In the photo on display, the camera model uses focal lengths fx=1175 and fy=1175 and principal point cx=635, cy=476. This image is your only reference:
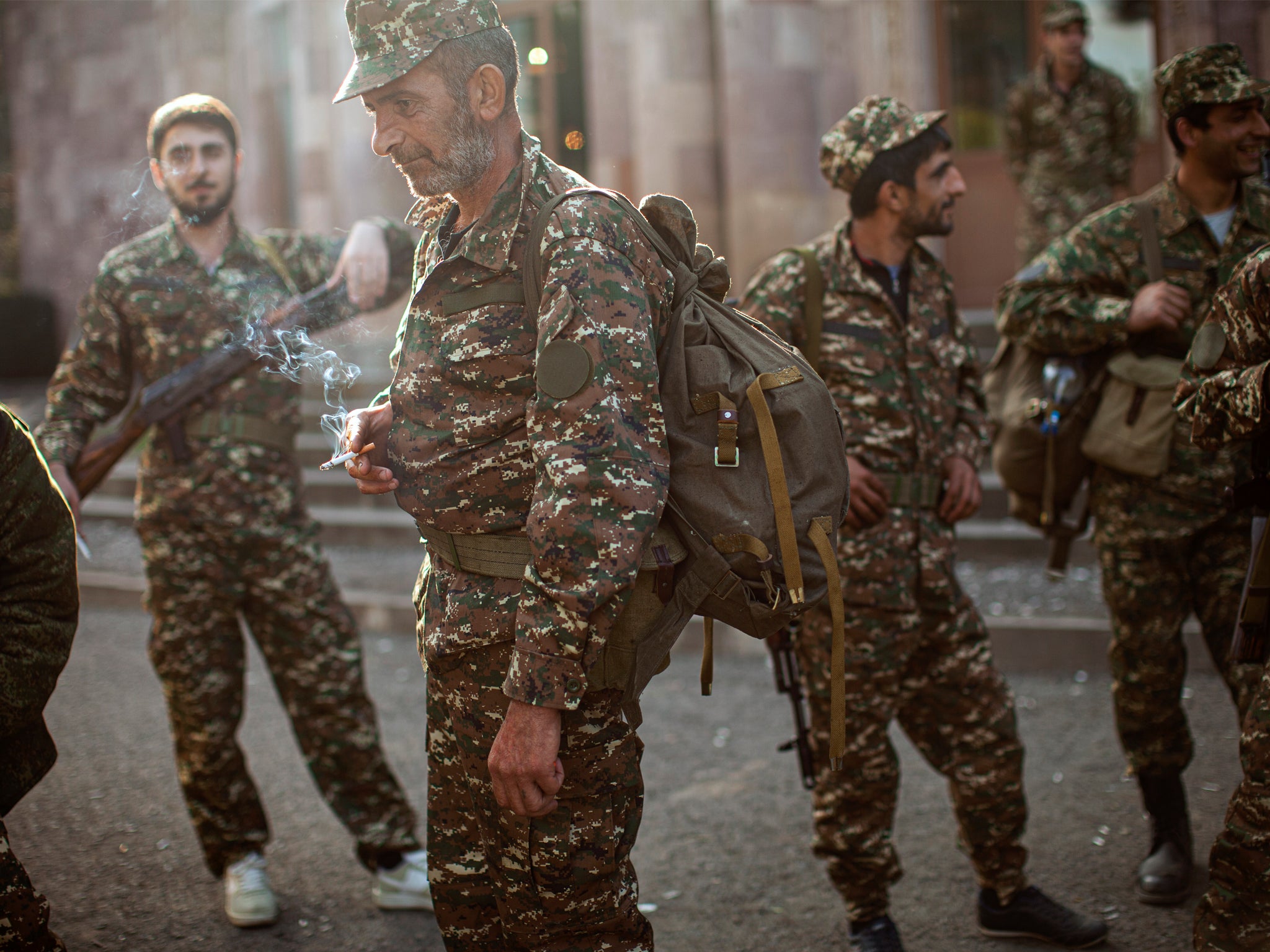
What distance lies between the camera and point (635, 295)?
2164mm

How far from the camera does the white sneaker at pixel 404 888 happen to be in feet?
12.3

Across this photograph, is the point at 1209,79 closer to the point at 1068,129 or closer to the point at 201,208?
the point at 201,208

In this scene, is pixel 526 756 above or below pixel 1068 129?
below

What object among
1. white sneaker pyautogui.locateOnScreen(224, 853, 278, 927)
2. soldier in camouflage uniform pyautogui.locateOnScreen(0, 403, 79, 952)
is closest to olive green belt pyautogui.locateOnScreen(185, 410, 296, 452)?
soldier in camouflage uniform pyautogui.locateOnScreen(0, 403, 79, 952)

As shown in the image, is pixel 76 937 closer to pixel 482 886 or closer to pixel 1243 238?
pixel 482 886

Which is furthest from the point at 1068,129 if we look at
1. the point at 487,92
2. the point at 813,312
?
the point at 487,92

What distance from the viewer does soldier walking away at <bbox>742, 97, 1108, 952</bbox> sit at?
3361 millimetres

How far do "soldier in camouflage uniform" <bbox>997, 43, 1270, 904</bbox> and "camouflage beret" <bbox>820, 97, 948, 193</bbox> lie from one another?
29.0 inches

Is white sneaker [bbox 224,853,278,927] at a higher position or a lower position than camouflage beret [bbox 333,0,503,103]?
lower

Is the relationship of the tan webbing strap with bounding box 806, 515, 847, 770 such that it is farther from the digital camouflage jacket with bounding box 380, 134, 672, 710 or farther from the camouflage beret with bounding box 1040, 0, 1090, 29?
the camouflage beret with bounding box 1040, 0, 1090, 29

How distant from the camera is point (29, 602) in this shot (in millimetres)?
2445

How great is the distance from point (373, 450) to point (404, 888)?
1.91 m

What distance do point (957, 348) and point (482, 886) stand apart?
83.9 inches

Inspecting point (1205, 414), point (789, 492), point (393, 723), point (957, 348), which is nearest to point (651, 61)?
point (393, 723)
